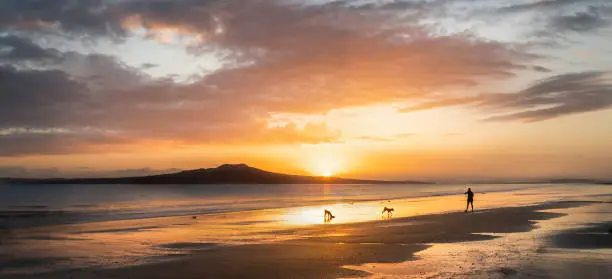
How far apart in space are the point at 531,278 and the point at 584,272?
227 cm

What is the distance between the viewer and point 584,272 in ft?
52.0

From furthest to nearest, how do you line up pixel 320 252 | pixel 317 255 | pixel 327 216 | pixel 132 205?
pixel 132 205, pixel 327 216, pixel 320 252, pixel 317 255

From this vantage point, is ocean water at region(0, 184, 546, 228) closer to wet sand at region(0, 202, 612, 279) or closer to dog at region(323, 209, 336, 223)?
dog at region(323, 209, 336, 223)

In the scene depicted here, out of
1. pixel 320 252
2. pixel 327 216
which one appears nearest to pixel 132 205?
pixel 327 216

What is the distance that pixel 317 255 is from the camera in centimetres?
2022

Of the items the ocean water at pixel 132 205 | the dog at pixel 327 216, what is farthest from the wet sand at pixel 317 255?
the ocean water at pixel 132 205

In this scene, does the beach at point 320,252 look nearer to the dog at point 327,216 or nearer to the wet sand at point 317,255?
the wet sand at point 317,255

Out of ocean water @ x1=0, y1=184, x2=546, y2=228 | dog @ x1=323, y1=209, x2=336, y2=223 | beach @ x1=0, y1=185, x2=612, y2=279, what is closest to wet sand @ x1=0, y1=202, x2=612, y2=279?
beach @ x1=0, y1=185, x2=612, y2=279

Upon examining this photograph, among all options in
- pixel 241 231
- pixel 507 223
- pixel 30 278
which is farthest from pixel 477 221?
pixel 30 278

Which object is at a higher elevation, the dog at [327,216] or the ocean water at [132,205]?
the dog at [327,216]

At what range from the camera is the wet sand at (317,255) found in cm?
1662

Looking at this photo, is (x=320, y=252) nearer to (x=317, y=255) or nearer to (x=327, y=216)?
(x=317, y=255)

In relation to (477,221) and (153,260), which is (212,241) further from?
(477,221)

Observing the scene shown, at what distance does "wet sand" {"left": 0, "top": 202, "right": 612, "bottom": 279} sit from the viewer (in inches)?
655
